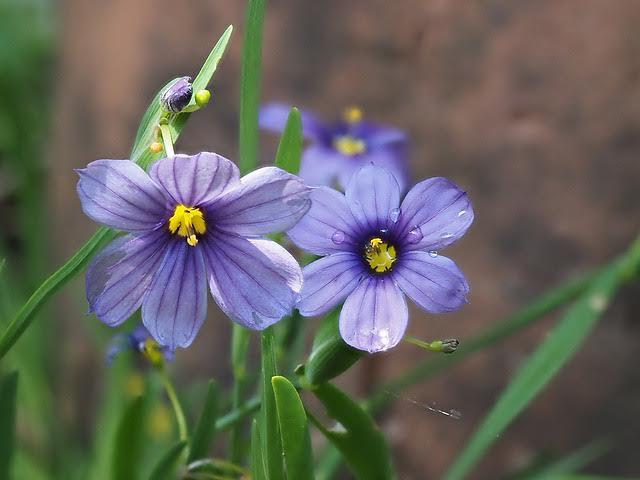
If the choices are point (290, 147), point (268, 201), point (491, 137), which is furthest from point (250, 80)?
point (491, 137)

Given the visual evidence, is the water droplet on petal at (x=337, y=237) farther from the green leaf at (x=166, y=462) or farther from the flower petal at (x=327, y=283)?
the green leaf at (x=166, y=462)

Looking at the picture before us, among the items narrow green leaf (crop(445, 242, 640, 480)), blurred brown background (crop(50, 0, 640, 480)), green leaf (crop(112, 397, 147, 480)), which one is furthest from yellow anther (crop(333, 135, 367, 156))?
green leaf (crop(112, 397, 147, 480))

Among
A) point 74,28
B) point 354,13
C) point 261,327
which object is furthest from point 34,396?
point 261,327

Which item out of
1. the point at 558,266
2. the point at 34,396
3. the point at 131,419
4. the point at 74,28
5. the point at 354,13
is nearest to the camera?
the point at 131,419

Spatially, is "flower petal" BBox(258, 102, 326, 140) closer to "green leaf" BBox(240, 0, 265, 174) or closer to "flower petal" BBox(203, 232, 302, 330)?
"green leaf" BBox(240, 0, 265, 174)

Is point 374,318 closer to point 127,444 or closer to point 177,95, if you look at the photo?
point 177,95

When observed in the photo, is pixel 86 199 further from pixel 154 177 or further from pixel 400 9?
pixel 400 9
